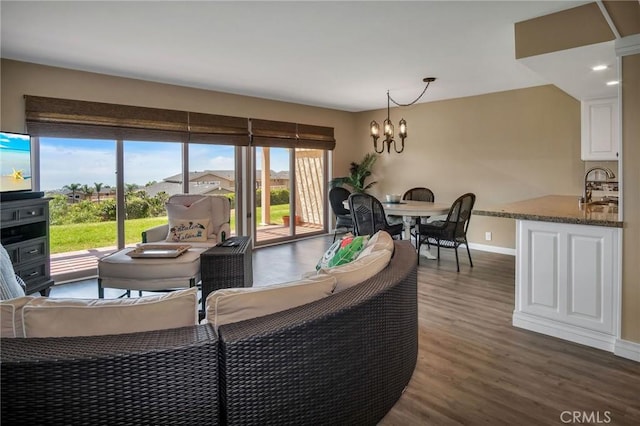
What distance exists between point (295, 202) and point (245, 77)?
2.82 metres

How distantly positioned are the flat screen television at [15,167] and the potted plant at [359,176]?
15.5ft

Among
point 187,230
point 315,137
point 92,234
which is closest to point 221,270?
point 187,230

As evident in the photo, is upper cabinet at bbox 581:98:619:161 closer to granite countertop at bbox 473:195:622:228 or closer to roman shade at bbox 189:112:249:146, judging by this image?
granite countertop at bbox 473:195:622:228

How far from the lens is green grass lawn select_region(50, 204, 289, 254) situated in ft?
15.0

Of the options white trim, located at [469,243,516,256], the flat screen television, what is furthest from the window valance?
→ white trim, located at [469,243,516,256]

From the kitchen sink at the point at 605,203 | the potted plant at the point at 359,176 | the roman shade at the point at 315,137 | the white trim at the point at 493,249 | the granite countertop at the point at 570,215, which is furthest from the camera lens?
the potted plant at the point at 359,176

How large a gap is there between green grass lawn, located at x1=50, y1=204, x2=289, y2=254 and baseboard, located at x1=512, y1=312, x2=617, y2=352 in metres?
4.57

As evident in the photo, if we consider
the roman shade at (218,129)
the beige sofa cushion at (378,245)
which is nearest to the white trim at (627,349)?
the beige sofa cushion at (378,245)

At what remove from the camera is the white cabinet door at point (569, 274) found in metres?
2.61

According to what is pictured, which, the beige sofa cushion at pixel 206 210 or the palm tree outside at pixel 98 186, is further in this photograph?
the palm tree outside at pixel 98 186

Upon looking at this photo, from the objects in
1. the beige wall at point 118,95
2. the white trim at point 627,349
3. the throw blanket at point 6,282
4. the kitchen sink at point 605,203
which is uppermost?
the beige wall at point 118,95

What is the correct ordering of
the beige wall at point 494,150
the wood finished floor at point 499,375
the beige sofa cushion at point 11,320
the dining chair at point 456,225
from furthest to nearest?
the beige wall at point 494,150 < the dining chair at point 456,225 < the wood finished floor at point 499,375 < the beige sofa cushion at point 11,320

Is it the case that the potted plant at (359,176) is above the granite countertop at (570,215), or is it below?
above

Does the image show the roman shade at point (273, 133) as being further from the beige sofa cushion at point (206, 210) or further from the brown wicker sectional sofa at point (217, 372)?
the brown wicker sectional sofa at point (217, 372)
